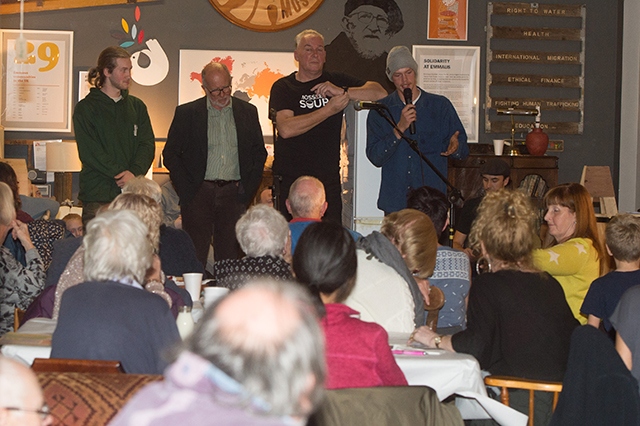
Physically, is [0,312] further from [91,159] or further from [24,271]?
[91,159]

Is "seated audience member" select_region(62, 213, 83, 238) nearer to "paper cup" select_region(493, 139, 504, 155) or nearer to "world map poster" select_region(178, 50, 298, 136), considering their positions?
"world map poster" select_region(178, 50, 298, 136)

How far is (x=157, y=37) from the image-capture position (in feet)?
28.1

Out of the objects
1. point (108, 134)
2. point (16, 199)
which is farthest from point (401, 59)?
point (16, 199)

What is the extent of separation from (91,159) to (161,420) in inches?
185

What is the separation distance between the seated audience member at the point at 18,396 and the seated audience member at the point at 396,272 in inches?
67.0

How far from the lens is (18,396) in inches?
57.8

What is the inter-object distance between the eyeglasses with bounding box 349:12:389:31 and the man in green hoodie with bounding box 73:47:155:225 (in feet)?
11.7

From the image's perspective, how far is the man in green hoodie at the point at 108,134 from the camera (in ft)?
18.1

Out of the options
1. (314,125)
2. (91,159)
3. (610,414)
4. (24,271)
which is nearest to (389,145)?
(314,125)

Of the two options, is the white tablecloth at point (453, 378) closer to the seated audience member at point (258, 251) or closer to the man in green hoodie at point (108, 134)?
the seated audience member at point (258, 251)

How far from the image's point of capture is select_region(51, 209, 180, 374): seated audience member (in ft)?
7.51

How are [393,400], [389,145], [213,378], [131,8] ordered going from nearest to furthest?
[213,378], [393,400], [389,145], [131,8]

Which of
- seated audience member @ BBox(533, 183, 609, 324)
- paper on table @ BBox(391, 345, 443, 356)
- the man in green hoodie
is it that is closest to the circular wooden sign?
the man in green hoodie

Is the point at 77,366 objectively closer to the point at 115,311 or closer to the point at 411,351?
the point at 115,311
